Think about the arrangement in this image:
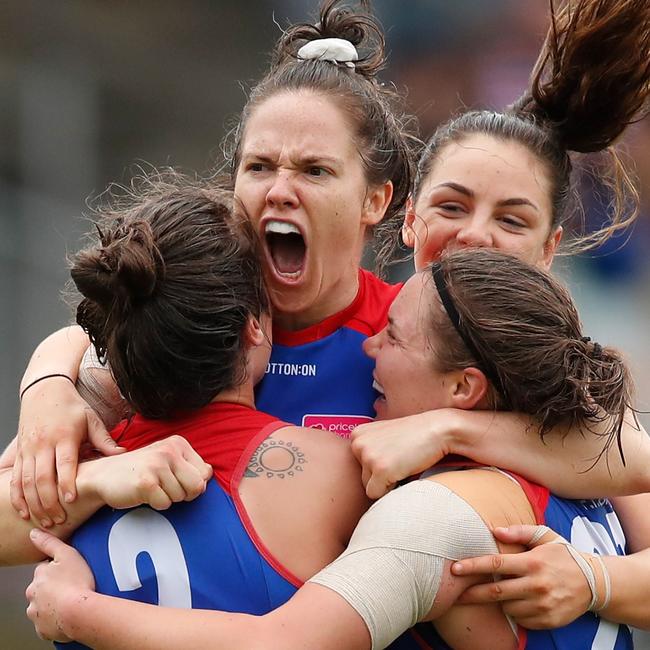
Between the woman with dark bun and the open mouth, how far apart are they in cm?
35

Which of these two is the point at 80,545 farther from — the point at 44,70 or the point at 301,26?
the point at 44,70

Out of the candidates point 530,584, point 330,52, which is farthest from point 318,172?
point 530,584

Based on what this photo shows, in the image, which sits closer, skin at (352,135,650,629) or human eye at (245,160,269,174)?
skin at (352,135,650,629)

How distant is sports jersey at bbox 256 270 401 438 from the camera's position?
2.93 m

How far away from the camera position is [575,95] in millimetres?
3545

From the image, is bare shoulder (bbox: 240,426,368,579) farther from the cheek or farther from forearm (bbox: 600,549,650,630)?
the cheek

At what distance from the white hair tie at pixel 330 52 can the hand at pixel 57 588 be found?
5.22 ft

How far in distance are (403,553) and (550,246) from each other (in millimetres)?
1563

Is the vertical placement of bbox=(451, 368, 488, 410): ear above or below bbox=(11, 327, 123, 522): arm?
above

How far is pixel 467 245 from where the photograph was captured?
3254mm

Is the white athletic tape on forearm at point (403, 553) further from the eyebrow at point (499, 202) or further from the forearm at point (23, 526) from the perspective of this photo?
the eyebrow at point (499, 202)

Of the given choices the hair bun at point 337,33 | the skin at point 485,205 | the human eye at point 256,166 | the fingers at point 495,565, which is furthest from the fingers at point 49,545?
the hair bun at point 337,33

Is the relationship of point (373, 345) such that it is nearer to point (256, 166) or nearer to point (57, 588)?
point (256, 166)

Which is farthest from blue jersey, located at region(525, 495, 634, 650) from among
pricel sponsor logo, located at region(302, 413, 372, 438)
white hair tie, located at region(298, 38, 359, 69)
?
white hair tie, located at region(298, 38, 359, 69)
